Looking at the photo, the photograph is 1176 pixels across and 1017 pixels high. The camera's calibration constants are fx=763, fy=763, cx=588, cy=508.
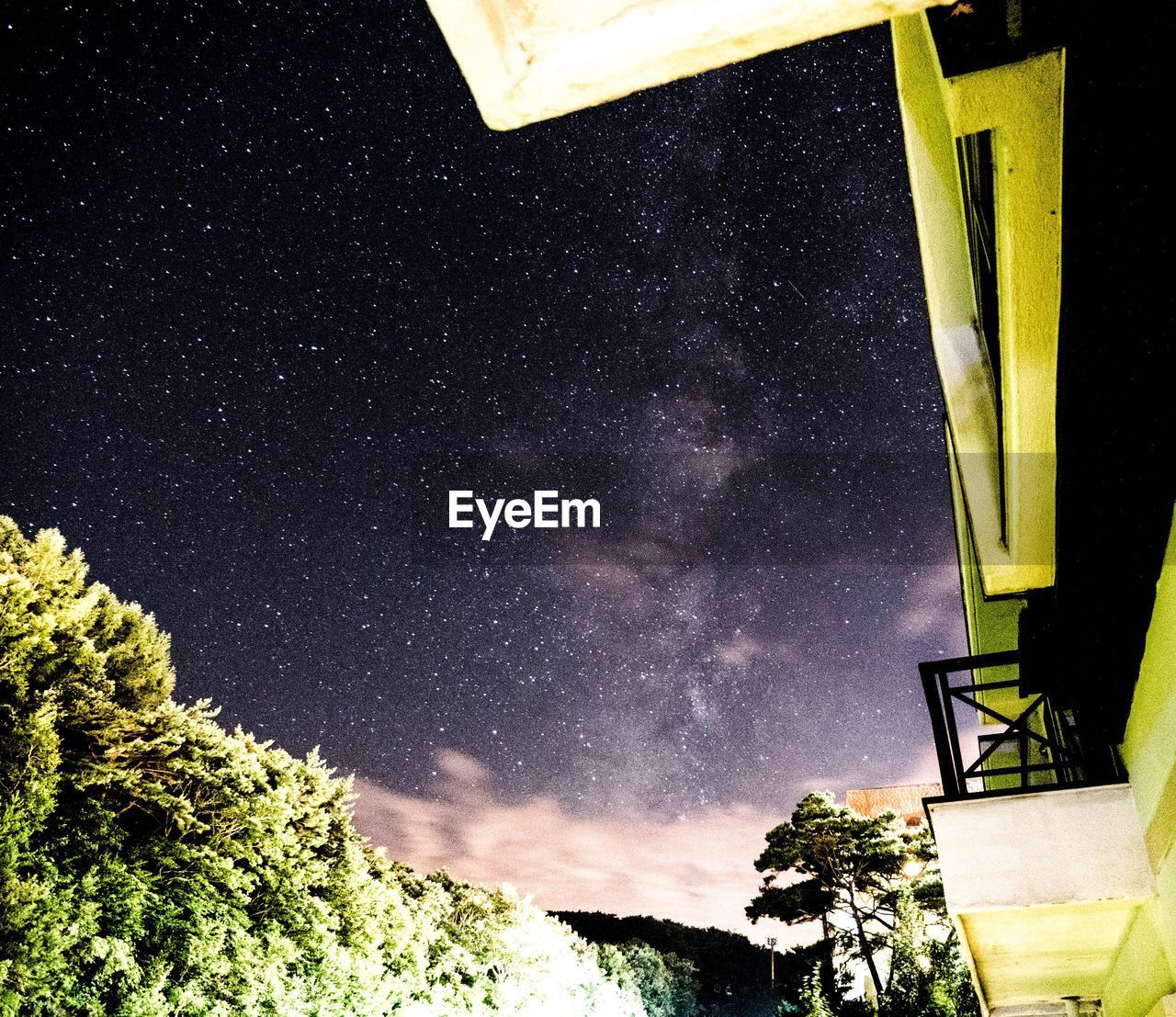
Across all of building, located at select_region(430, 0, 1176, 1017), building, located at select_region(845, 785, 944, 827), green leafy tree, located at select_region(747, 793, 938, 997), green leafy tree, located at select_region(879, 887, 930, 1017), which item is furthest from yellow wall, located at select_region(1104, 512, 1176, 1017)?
building, located at select_region(845, 785, 944, 827)

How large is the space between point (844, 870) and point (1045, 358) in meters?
25.4

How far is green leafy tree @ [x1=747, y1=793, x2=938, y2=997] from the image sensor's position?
23453mm

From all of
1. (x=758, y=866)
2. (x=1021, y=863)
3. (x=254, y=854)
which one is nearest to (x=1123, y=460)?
(x=1021, y=863)

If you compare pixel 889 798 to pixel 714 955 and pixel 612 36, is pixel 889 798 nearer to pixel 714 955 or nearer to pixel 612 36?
pixel 714 955

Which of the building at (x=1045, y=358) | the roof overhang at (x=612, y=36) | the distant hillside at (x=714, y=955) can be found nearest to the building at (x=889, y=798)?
the distant hillside at (x=714, y=955)

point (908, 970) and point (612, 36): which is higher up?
point (612, 36)

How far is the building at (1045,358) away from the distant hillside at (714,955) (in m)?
37.0

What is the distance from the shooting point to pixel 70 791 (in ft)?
32.4

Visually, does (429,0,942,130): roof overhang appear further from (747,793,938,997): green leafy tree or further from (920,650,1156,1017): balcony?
(747,793,938,997): green leafy tree

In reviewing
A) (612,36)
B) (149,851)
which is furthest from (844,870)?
(612,36)

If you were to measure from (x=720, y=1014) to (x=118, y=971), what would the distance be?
36.1m

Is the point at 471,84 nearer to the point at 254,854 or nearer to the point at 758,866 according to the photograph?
the point at 254,854

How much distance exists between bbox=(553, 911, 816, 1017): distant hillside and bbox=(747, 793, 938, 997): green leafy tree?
48.2 feet

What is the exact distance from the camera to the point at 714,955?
42125mm
